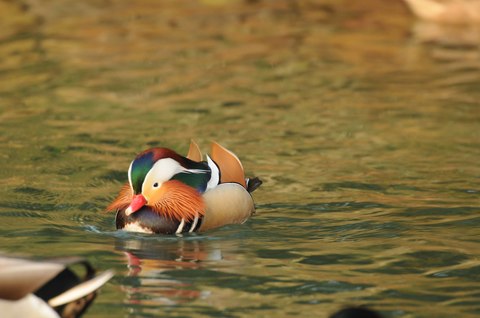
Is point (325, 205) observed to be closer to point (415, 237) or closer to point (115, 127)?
point (415, 237)

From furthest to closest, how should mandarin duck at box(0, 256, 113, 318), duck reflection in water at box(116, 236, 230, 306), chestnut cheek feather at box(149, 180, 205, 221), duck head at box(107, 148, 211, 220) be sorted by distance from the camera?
chestnut cheek feather at box(149, 180, 205, 221) → duck head at box(107, 148, 211, 220) → duck reflection in water at box(116, 236, 230, 306) → mandarin duck at box(0, 256, 113, 318)

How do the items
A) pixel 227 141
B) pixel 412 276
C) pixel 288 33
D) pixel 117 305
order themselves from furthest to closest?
1. pixel 288 33
2. pixel 227 141
3. pixel 412 276
4. pixel 117 305

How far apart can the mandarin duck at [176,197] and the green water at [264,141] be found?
11 centimetres

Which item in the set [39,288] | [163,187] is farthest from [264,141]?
[39,288]

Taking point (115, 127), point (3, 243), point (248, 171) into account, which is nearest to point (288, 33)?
point (115, 127)

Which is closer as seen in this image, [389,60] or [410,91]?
[410,91]

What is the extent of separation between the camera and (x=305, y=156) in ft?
35.4

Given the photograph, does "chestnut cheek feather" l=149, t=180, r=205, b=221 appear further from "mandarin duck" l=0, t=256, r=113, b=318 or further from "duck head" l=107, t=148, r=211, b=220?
"mandarin duck" l=0, t=256, r=113, b=318

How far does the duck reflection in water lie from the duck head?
0.65ft

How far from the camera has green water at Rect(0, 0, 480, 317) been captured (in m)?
7.53

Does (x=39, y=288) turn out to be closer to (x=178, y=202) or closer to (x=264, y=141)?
(x=178, y=202)

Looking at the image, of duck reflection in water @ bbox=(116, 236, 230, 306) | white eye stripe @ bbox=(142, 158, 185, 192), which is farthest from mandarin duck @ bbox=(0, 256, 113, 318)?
white eye stripe @ bbox=(142, 158, 185, 192)

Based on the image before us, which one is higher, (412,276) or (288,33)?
(288,33)

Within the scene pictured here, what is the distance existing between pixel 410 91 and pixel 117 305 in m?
6.88
